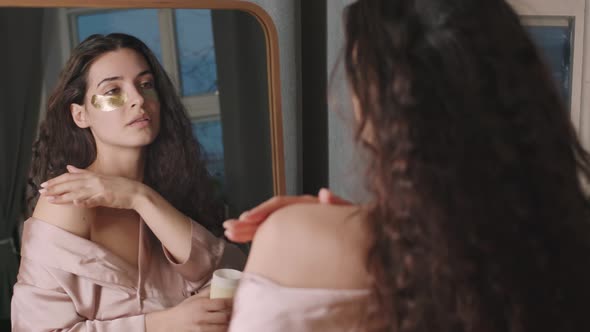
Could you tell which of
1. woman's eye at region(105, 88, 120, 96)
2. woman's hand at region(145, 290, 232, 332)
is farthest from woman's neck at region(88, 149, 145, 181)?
woman's hand at region(145, 290, 232, 332)

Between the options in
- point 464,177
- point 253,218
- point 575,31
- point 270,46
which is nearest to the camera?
point 464,177

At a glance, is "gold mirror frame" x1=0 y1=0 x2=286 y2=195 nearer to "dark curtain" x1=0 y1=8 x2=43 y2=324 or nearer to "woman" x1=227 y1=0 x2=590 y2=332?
"dark curtain" x1=0 y1=8 x2=43 y2=324

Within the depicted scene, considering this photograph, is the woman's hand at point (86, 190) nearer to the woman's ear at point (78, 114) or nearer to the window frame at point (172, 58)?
the woman's ear at point (78, 114)

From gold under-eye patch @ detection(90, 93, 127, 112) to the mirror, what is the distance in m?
0.08

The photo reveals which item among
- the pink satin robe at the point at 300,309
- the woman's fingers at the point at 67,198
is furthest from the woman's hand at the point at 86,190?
the pink satin robe at the point at 300,309

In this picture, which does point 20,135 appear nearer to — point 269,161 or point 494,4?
point 269,161

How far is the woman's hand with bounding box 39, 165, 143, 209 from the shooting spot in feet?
3.62

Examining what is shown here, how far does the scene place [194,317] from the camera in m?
1.15

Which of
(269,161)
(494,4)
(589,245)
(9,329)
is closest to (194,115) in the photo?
(269,161)

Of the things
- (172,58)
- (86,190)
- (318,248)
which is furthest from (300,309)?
(172,58)

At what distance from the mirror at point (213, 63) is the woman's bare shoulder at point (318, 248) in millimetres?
504

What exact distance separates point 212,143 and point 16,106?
1.21 feet

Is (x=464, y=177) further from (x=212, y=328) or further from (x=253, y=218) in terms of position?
(x=212, y=328)

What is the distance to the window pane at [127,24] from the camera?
1.14 metres
